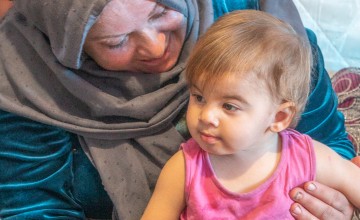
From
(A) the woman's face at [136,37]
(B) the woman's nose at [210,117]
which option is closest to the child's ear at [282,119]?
(B) the woman's nose at [210,117]

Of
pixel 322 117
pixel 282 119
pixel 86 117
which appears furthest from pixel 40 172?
pixel 322 117

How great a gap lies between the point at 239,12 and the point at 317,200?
0.42 m

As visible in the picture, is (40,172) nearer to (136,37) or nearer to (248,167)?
(136,37)

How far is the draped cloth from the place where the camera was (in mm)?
1113

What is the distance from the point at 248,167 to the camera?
3.14 ft

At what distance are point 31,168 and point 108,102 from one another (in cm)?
25

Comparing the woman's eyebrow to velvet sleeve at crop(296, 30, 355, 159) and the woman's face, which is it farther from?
velvet sleeve at crop(296, 30, 355, 159)

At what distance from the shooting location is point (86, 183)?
1.19m

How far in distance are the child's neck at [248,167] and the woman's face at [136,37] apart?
0.93ft

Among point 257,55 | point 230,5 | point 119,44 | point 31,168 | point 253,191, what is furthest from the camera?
point 230,5

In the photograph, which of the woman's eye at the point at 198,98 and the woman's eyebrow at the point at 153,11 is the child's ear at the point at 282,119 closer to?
the woman's eye at the point at 198,98

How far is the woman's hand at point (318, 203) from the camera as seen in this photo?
3.14 feet

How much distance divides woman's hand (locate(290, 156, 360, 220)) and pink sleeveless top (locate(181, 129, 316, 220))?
15 millimetres

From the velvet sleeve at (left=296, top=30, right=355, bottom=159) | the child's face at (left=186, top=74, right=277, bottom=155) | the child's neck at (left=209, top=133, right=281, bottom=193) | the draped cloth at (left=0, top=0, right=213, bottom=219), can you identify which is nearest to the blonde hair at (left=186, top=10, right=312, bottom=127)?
the child's face at (left=186, top=74, right=277, bottom=155)
